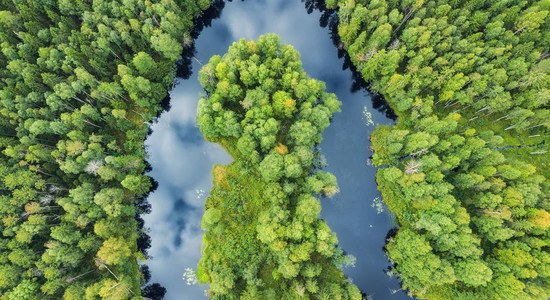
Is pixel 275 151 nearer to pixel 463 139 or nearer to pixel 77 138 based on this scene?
pixel 463 139

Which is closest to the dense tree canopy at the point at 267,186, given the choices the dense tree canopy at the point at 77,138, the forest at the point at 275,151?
the forest at the point at 275,151

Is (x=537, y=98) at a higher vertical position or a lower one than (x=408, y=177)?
higher

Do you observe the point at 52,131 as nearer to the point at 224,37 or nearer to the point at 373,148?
the point at 224,37

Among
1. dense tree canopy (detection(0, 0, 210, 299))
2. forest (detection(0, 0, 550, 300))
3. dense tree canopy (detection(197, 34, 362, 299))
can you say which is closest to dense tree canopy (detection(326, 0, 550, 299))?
forest (detection(0, 0, 550, 300))

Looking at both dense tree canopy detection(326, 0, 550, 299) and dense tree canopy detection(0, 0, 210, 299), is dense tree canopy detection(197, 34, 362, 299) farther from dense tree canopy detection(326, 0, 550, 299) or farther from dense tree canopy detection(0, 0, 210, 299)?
dense tree canopy detection(0, 0, 210, 299)

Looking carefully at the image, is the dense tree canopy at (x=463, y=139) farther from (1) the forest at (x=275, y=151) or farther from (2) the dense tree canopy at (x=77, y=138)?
(2) the dense tree canopy at (x=77, y=138)

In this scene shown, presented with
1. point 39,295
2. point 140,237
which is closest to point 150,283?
point 140,237

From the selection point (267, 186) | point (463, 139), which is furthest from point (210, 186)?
point (463, 139)
